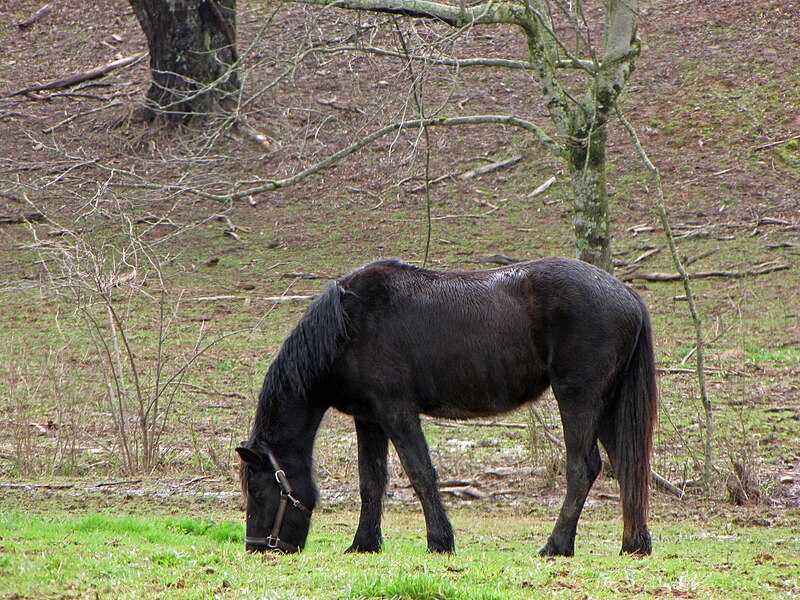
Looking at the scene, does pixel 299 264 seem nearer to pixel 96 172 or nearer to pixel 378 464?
pixel 96 172

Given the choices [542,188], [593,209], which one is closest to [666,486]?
[593,209]

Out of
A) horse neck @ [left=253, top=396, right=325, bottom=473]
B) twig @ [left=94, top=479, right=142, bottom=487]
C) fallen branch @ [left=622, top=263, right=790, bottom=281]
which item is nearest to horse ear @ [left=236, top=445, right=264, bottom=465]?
horse neck @ [left=253, top=396, right=325, bottom=473]

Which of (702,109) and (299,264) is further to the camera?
(702,109)

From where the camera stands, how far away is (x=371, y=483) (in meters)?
7.11

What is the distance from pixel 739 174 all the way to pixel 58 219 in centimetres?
1384

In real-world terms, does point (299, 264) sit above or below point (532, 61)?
below

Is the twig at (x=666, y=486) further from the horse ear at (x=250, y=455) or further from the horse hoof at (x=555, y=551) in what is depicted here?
the horse ear at (x=250, y=455)

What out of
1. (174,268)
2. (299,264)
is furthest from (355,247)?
(174,268)

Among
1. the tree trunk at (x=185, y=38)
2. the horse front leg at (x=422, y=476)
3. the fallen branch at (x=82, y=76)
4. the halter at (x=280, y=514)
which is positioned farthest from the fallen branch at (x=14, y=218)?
the horse front leg at (x=422, y=476)

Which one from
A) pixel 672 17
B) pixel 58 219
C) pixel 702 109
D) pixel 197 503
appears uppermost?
pixel 672 17

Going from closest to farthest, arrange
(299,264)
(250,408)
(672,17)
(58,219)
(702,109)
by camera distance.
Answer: (250,408) → (299,264) → (58,219) → (702,109) → (672,17)

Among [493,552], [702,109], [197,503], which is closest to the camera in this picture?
[493,552]

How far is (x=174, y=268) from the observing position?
1914cm

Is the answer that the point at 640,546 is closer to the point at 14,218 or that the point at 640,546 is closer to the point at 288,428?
the point at 288,428
